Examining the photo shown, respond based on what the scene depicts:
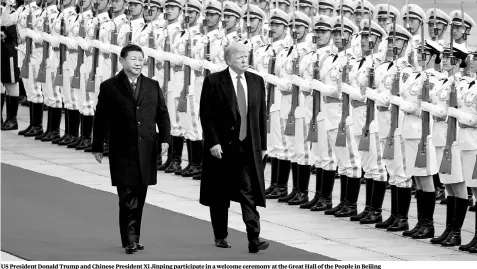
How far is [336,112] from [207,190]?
3329 millimetres

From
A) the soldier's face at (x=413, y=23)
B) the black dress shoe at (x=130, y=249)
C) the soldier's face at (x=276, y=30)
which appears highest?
the soldier's face at (x=413, y=23)

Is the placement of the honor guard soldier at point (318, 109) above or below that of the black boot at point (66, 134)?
above

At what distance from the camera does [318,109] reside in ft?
57.9

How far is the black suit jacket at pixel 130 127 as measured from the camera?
1409 cm

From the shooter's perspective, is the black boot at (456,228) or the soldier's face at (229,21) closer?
the black boot at (456,228)

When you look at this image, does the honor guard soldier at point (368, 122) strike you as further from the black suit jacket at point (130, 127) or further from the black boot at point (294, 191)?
the black suit jacket at point (130, 127)

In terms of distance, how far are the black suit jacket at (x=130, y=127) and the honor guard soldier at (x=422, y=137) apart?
287cm

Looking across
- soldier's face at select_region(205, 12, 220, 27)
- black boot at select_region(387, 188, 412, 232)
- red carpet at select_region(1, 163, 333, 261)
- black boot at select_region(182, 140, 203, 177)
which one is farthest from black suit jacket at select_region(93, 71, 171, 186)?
black boot at select_region(182, 140, 203, 177)

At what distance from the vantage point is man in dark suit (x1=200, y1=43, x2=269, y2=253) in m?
14.2

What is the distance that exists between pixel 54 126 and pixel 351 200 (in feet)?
23.6

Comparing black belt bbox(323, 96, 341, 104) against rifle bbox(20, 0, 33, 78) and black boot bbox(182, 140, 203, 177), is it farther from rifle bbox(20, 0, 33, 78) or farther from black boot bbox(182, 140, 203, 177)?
rifle bbox(20, 0, 33, 78)

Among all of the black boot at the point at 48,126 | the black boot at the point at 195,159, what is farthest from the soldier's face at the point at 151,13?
the black boot at the point at 48,126

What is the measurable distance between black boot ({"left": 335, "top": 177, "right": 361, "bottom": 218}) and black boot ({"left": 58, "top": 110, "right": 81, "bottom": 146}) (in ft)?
21.1

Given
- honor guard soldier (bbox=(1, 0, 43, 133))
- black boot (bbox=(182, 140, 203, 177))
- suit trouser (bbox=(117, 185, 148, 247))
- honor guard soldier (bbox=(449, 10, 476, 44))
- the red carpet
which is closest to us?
the red carpet
